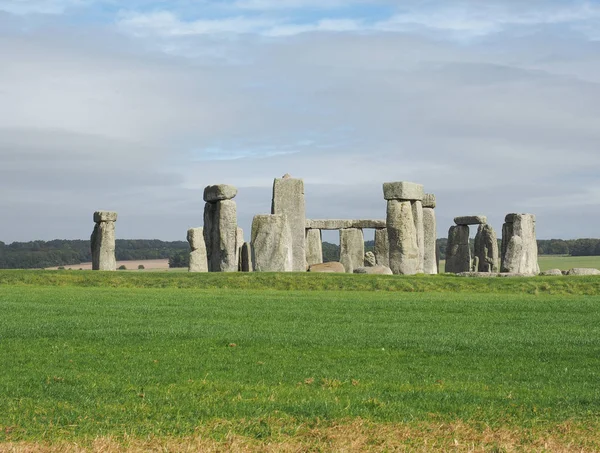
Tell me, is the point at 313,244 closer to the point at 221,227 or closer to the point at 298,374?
the point at 221,227

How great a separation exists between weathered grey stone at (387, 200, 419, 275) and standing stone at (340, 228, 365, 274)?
10.0 m

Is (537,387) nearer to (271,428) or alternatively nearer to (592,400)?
(592,400)

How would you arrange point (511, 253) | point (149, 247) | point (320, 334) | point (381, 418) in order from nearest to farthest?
point (381, 418) < point (320, 334) < point (511, 253) < point (149, 247)

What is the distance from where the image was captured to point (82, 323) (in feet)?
52.1

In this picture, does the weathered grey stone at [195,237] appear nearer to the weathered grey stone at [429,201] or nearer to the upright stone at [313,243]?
the upright stone at [313,243]

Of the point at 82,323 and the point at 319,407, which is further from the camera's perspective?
the point at 82,323

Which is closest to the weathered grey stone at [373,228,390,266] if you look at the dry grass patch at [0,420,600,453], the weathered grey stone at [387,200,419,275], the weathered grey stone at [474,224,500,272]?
the weathered grey stone at [474,224,500,272]

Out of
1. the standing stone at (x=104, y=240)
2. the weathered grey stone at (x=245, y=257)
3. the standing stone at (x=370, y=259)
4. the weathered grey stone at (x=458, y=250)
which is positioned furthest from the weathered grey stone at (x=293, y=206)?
the weathered grey stone at (x=458, y=250)

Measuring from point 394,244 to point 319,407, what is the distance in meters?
22.2

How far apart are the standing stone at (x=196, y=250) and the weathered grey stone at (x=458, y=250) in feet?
39.1

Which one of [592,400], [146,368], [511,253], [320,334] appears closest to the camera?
[592,400]

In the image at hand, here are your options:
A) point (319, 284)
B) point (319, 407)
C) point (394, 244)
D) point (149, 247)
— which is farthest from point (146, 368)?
point (149, 247)

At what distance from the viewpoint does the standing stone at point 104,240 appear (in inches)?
1496

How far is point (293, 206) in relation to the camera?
32750 millimetres
